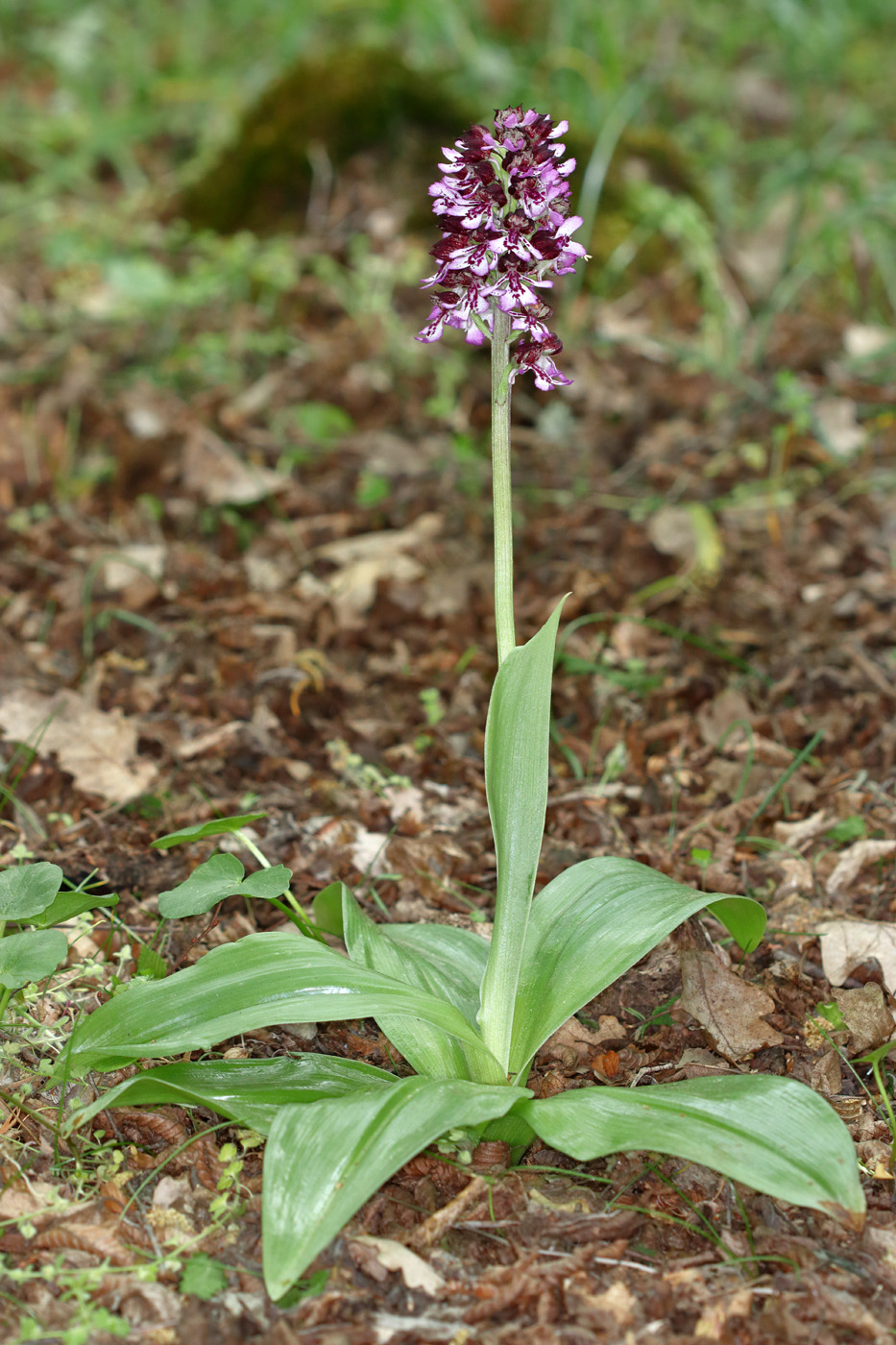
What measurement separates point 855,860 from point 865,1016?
1.85ft

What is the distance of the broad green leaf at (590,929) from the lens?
2.20 meters

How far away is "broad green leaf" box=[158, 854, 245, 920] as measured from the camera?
2.26 meters

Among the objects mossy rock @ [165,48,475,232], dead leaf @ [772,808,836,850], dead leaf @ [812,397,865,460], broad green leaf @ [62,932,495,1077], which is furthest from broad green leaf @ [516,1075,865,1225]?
mossy rock @ [165,48,475,232]

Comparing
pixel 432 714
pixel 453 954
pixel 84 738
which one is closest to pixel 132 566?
pixel 84 738

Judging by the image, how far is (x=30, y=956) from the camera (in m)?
2.18

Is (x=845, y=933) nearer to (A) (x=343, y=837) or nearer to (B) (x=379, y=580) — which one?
(A) (x=343, y=837)

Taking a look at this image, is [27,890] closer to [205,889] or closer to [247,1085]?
[205,889]

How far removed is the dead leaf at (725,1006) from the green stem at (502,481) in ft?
2.92

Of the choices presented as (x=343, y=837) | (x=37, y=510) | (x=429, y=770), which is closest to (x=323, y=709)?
(x=429, y=770)

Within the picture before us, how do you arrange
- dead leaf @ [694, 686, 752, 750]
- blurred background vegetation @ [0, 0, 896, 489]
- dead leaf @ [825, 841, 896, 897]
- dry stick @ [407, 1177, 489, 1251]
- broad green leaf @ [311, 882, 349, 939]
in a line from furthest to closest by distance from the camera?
blurred background vegetation @ [0, 0, 896, 489] < dead leaf @ [694, 686, 752, 750] < dead leaf @ [825, 841, 896, 897] < broad green leaf @ [311, 882, 349, 939] < dry stick @ [407, 1177, 489, 1251]

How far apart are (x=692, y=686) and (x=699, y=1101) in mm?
1883

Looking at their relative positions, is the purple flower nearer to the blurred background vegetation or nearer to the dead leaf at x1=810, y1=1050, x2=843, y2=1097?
the dead leaf at x1=810, y1=1050, x2=843, y2=1097

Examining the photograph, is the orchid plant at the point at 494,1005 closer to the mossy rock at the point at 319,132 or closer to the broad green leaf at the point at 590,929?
the broad green leaf at the point at 590,929

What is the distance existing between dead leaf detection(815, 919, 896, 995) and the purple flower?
158cm
